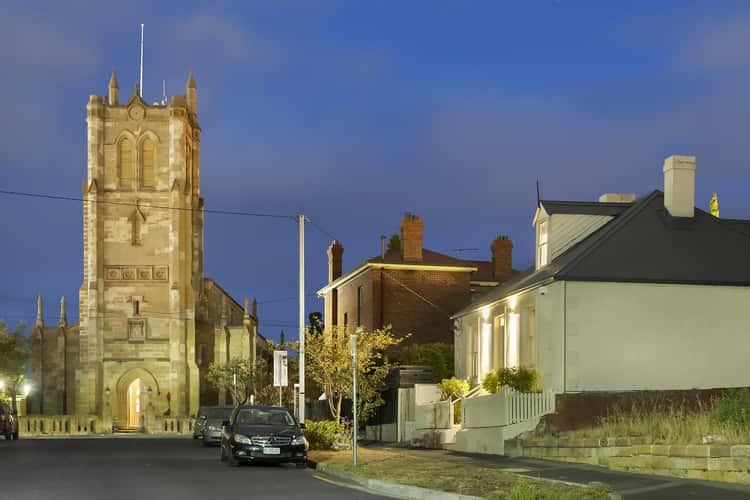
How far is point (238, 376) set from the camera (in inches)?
2985

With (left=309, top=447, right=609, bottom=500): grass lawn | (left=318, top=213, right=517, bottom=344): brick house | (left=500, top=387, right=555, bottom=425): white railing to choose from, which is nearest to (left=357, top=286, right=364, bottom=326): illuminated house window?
(left=318, top=213, right=517, bottom=344): brick house

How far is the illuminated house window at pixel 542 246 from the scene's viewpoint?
1298 inches

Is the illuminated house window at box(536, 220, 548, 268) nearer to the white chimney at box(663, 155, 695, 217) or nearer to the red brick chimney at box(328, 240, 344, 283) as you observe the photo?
the white chimney at box(663, 155, 695, 217)

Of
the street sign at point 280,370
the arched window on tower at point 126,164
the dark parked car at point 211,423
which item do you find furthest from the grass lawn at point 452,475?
the arched window on tower at point 126,164

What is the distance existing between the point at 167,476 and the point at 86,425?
165 feet

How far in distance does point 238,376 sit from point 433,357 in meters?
33.0

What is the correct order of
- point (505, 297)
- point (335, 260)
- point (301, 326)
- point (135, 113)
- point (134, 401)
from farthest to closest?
point (134, 401) → point (135, 113) → point (335, 260) → point (301, 326) → point (505, 297)

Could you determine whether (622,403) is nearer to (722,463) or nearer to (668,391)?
(668,391)

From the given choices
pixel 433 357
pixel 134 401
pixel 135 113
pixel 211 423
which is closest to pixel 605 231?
pixel 433 357

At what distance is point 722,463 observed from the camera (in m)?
17.6

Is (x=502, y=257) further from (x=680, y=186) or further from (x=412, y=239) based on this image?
(x=680, y=186)

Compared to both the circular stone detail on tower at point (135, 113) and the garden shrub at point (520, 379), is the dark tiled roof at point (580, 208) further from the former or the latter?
the circular stone detail on tower at point (135, 113)

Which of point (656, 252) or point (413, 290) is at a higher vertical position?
point (656, 252)

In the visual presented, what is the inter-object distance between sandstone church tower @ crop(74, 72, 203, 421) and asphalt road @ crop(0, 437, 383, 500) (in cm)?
4696
